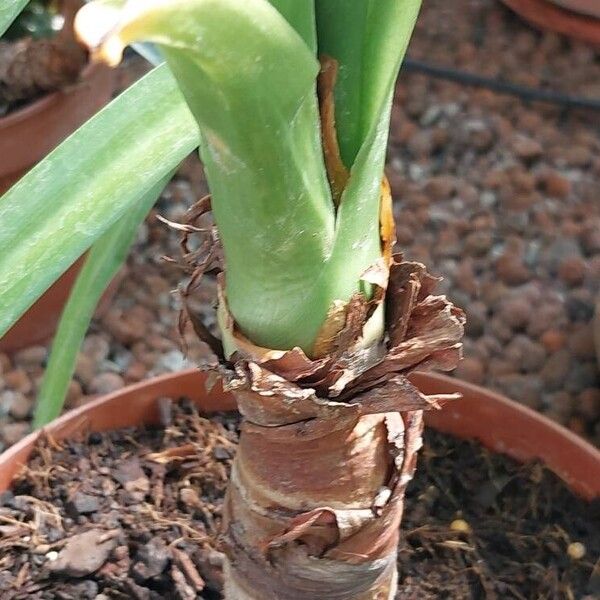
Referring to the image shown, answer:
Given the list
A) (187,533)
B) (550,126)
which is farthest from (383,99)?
(550,126)

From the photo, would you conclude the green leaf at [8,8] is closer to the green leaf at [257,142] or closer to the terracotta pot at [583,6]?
the green leaf at [257,142]

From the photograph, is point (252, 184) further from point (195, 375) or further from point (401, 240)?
point (401, 240)

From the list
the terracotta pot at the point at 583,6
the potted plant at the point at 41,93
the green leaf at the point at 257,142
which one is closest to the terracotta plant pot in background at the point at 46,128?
the potted plant at the point at 41,93

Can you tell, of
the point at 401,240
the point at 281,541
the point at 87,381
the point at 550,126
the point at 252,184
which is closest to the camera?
the point at 252,184

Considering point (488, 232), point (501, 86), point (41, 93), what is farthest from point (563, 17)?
point (41, 93)

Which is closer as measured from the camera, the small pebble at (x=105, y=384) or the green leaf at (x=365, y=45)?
the green leaf at (x=365, y=45)

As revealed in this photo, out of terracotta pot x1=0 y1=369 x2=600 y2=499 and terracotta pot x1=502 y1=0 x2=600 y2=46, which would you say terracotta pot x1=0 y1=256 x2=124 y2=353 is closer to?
terracotta pot x1=0 y1=369 x2=600 y2=499
